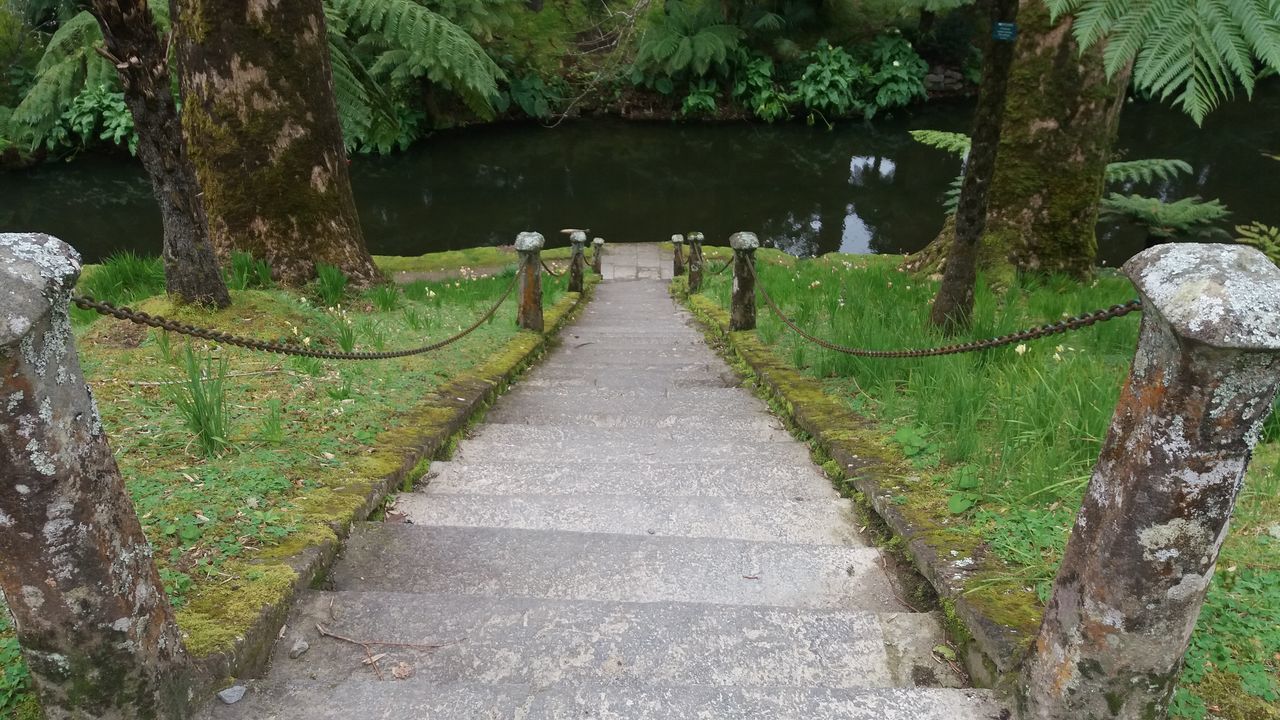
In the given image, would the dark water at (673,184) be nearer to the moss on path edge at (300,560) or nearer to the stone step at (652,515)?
the stone step at (652,515)

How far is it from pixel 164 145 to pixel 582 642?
340 cm

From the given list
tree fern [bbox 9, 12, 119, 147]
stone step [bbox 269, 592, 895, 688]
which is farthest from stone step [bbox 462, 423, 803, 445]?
tree fern [bbox 9, 12, 119, 147]

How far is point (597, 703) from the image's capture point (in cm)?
156

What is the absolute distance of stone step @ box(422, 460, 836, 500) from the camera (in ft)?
9.37

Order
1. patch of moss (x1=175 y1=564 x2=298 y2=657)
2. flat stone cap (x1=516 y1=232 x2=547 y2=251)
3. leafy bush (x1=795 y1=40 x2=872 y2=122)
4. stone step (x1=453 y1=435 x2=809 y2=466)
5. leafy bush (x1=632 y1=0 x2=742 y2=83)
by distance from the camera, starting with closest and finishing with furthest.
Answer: patch of moss (x1=175 y1=564 x2=298 y2=657)
stone step (x1=453 y1=435 x2=809 y2=466)
flat stone cap (x1=516 y1=232 x2=547 y2=251)
leafy bush (x1=632 y1=0 x2=742 y2=83)
leafy bush (x1=795 y1=40 x2=872 y2=122)

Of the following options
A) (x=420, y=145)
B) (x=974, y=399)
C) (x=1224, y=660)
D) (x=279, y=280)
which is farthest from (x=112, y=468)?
(x=420, y=145)

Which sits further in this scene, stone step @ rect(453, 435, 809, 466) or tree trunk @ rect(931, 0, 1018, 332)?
tree trunk @ rect(931, 0, 1018, 332)

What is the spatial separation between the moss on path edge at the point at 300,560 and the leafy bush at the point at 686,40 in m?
19.3

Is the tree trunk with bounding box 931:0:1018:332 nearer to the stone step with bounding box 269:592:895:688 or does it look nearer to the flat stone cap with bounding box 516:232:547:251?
the stone step with bounding box 269:592:895:688

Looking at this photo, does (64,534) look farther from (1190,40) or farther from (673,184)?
(673,184)

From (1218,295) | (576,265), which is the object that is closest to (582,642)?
(1218,295)

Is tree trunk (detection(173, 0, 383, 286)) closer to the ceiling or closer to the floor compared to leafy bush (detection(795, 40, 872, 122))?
closer to the floor

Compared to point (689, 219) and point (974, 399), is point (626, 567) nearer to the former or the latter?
point (974, 399)

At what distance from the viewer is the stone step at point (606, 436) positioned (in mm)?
3502
